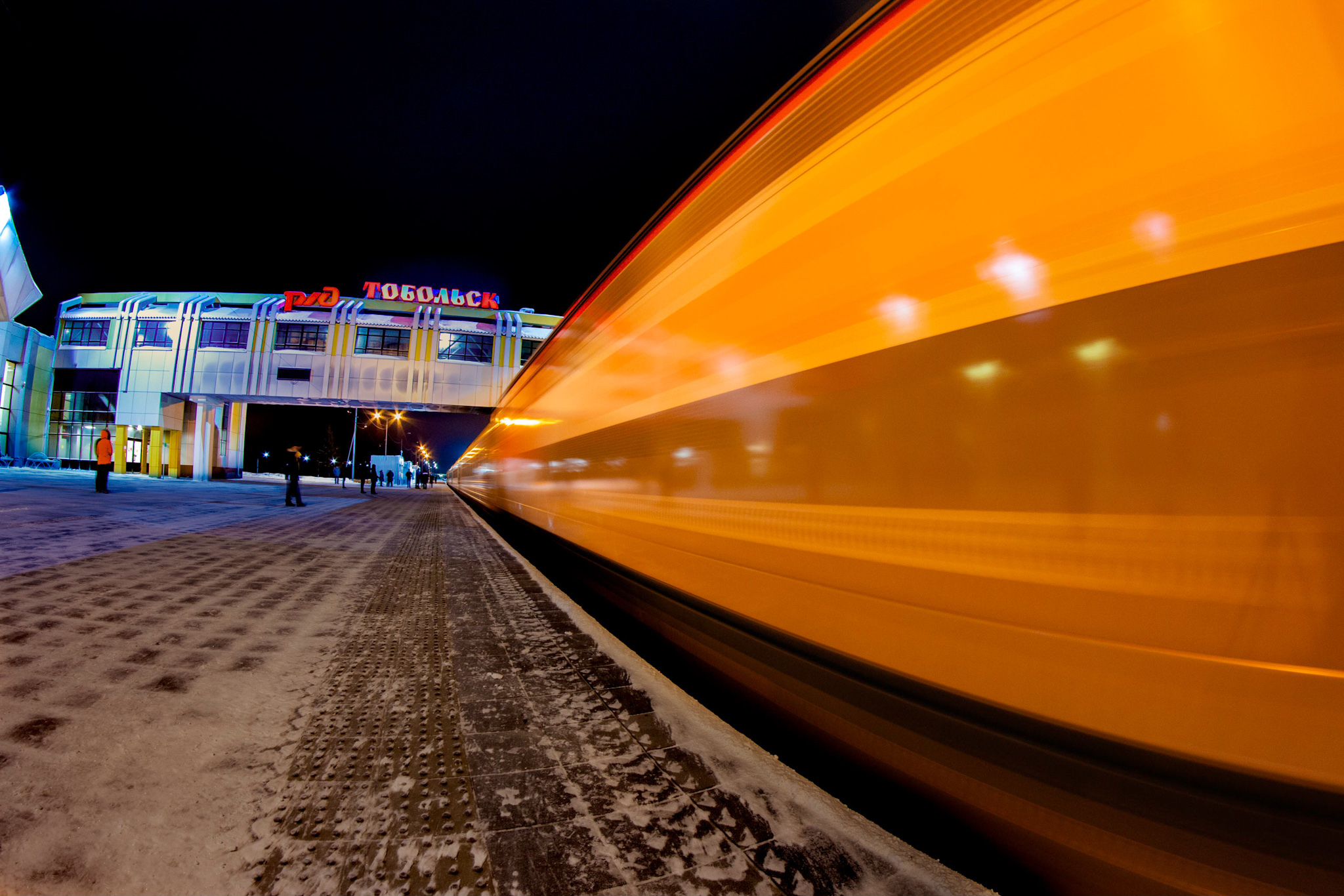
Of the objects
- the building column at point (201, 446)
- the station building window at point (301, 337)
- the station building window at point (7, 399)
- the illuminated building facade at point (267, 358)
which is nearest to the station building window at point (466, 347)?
the illuminated building facade at point (267, 358)

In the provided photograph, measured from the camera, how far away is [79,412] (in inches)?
1298

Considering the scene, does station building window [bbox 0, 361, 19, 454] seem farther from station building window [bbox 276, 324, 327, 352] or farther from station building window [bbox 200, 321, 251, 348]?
station building window [bbox 276, 324, 327, 352]

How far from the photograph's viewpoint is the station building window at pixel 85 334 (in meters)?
31.8

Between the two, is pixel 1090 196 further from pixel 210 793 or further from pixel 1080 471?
pixel 210 793

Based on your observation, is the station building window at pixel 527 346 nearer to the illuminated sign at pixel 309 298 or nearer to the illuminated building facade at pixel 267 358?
the illuminated building facade at pixel 267 358

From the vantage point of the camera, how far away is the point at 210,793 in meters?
1.36

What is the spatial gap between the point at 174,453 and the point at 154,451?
3.26 ft

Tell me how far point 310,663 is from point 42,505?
10402mm

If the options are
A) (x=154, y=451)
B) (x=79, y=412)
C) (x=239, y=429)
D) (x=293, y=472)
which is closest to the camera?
(x=293, y=472)

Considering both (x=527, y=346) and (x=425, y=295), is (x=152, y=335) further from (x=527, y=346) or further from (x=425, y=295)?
(x=527, y=346)

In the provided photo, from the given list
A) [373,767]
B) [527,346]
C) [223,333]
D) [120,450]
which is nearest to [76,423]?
[120,450]

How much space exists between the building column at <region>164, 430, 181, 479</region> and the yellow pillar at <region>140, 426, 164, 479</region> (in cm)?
32

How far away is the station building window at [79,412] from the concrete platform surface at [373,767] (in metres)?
42.0

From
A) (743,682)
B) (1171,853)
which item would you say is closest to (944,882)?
(1171,853)
